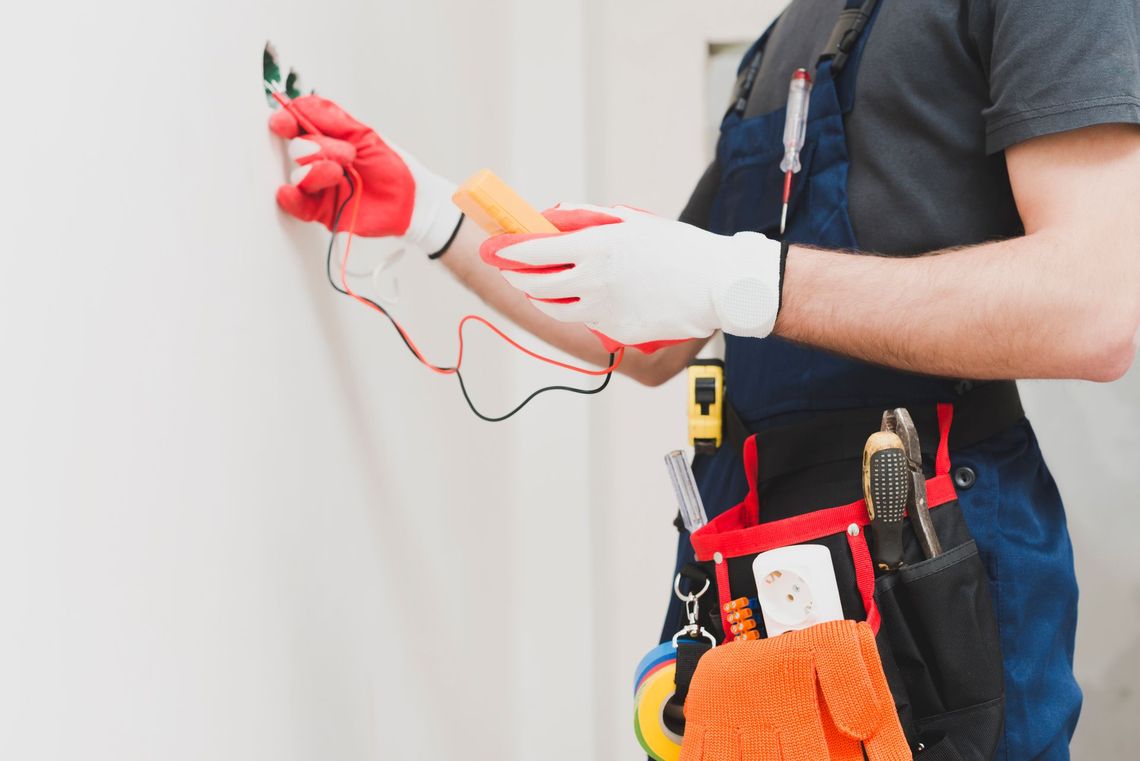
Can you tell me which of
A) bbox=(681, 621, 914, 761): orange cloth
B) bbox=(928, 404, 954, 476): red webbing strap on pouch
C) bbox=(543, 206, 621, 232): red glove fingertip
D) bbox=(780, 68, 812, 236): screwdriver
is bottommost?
bbox=(681, 621, 914, 761): orange cloth

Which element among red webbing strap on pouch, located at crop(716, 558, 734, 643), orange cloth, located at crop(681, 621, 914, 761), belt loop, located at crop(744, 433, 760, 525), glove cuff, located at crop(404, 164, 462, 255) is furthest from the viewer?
glove cuff, located at crop(404, 164, 462, 255)

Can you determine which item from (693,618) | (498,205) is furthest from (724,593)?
(498,205)

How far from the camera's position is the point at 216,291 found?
0.72m

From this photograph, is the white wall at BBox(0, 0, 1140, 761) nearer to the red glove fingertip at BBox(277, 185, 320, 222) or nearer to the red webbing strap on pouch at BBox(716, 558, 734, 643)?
the red glove fingertip at BBox(277, 185, 320, 222)

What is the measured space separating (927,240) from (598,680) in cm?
116

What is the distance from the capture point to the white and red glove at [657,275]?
2.48 ft

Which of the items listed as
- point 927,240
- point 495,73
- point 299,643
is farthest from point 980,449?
point 495,73

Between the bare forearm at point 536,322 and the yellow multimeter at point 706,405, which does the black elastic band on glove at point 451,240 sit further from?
the yellow multimeter at point 706,405

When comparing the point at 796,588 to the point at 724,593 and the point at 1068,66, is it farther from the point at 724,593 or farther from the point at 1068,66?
the point at 1068,66

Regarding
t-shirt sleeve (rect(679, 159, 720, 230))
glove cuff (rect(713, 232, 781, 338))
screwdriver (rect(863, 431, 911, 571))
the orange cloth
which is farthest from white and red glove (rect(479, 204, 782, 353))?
t-shirt sleeve (rect(679, 159, 720, 230))

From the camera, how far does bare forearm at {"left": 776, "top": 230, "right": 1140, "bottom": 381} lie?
718mm

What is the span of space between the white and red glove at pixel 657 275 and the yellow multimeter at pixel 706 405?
19 cm

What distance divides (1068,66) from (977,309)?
20 centimetres

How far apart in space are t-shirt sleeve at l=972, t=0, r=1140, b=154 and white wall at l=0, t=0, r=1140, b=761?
61 cm
